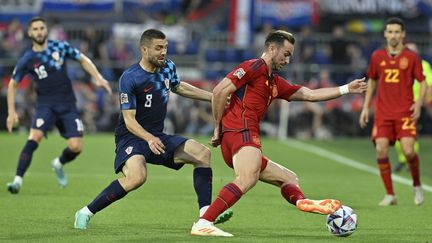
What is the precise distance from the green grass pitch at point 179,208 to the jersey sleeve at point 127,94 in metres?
1.24

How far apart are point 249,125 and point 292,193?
2.73 feet

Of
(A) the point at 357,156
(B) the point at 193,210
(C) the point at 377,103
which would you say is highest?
(C) the point at 377,103

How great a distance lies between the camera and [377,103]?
1498cm

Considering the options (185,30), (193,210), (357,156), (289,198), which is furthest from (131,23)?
(289,198)

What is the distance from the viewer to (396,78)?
48.3 feet

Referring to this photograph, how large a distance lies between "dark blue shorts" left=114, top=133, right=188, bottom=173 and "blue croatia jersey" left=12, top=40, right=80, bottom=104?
437 cm

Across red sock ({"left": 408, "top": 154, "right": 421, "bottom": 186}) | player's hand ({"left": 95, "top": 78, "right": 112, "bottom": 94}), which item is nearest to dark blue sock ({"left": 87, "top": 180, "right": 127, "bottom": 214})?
player's hand ({"left": 95, "top": 78, "right": 112, "bottom": 94})

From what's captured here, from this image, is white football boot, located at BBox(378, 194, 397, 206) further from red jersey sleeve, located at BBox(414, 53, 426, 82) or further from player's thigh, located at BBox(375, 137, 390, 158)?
red jersey sleeve, located at BBox(414, 53, 426, 82)

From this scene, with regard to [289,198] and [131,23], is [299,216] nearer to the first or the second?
[289,198]

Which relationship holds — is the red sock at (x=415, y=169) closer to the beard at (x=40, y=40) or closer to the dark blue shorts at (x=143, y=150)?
the dark blue shorts at (x=143, y=150)

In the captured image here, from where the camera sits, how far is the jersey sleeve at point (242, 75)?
35.3 ft

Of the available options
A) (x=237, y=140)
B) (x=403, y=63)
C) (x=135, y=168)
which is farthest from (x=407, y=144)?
(x=135, y=168)

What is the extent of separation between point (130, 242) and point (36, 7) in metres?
24.2

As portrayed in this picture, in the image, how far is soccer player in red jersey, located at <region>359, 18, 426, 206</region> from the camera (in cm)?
1460
